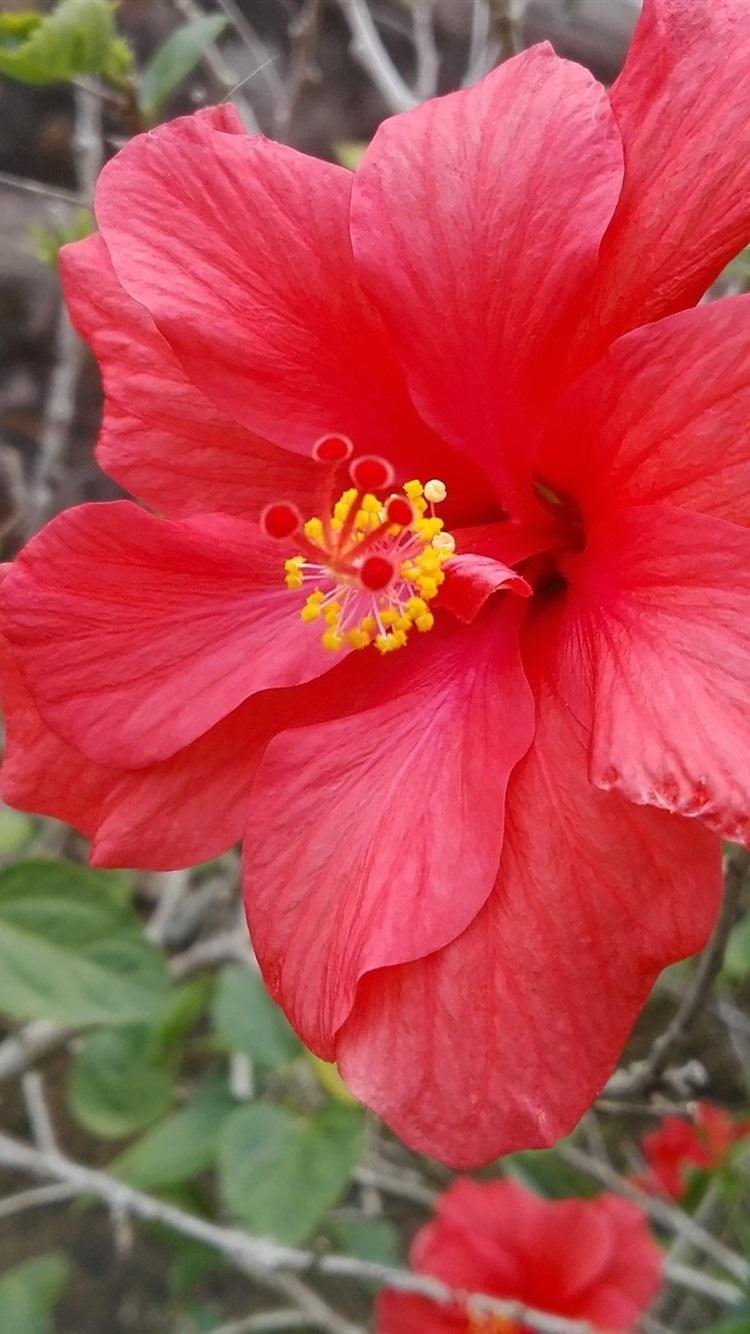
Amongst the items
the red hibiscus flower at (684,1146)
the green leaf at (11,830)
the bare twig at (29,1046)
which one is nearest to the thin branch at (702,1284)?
the red hibiscus flower at (684,1146)

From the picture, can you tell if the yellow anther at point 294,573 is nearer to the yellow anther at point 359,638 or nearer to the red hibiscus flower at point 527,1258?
the yellow anther at point 359,638

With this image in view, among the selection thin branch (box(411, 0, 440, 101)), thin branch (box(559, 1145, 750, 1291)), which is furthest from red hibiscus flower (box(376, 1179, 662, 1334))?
thin branch (box(411, 0, 440, 101))

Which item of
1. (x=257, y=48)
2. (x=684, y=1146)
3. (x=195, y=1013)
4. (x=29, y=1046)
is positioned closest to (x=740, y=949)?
(x=684, y=1146)

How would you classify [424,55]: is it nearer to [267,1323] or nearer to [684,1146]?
[684,1146]

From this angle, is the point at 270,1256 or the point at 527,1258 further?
the point at 527,1258

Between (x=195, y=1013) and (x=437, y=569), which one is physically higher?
(x=437, y=569)

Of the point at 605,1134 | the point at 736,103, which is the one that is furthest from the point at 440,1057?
the point at 605,1134

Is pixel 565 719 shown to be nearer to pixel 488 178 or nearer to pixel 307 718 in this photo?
pixel 307 718

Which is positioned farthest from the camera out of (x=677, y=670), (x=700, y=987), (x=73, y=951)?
(x=73, y=951)
